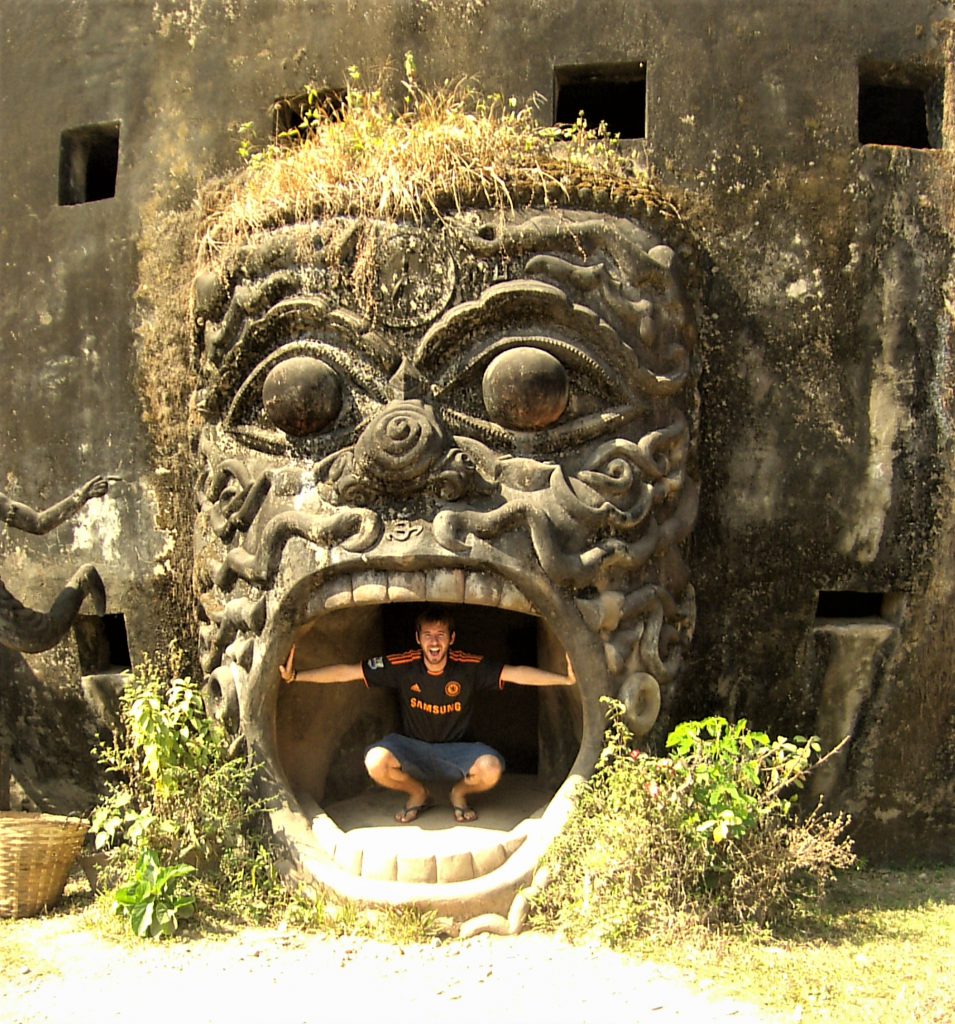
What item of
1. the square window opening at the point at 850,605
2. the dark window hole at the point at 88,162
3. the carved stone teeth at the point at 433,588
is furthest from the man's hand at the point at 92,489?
the square window opening at the point at 850,605

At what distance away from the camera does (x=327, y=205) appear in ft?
15.6

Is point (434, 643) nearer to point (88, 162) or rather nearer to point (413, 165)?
point (413, 165)

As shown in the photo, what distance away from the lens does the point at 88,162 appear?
597 cm

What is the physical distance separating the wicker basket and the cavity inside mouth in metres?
0.95

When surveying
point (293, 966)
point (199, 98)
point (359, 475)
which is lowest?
point (293, 966)

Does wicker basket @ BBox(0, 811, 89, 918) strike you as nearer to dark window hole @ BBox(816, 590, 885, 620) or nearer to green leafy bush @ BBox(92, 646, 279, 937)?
A: green leafy bush @ BBox(92, 646, 279, 937)

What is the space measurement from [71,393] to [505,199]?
91.2 inches

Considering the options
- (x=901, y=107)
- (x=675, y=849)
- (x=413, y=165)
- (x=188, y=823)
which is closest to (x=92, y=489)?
(x=188, y=823)

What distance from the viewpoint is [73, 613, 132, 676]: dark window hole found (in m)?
5.63

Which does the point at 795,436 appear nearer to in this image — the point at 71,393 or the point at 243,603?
the point at 243,603

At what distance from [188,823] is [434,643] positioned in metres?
1.24

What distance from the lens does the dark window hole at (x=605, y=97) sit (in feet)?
17.4

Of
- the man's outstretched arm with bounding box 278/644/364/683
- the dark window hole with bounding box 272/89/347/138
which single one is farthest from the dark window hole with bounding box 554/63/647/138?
the man's outstretched arm with bounding box 278/644/364/683

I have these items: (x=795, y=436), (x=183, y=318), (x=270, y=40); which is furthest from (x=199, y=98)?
(x=795, y=436)
